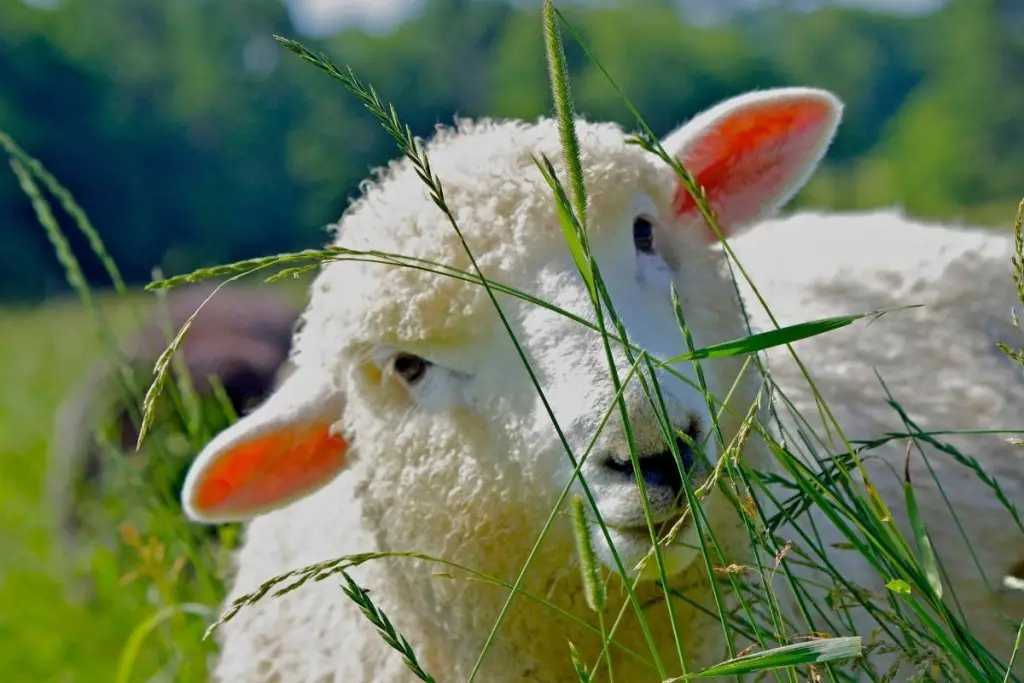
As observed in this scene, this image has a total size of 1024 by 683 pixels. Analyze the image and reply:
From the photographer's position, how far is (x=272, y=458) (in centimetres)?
232

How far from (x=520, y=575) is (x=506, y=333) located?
0.65 meters

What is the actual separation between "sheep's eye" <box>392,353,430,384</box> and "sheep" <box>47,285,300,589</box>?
310 cm

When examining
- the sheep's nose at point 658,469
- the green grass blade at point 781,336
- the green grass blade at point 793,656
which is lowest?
the green grass blade at point 793,656

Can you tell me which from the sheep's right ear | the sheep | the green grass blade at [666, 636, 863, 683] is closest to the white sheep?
the sheep's right ear

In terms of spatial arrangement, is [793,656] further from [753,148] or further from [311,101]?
[311,101]

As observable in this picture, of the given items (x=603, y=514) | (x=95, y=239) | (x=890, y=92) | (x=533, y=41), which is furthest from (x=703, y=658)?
(x=890, y=92)

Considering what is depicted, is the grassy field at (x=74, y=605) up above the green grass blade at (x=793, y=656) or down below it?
above

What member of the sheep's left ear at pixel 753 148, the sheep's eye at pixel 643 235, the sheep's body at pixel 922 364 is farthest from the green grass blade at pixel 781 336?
the sheep's body at pixel 922 364

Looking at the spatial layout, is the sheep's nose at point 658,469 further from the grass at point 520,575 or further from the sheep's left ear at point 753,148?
the sheep's left ear at point 753,148

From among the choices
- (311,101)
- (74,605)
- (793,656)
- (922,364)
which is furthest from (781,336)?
(311,101)

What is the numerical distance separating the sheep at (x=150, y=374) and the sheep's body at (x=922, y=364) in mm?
3123

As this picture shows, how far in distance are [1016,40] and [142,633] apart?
69156 mm

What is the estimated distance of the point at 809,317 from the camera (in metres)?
3.01

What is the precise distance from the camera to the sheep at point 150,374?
5.62 metres
